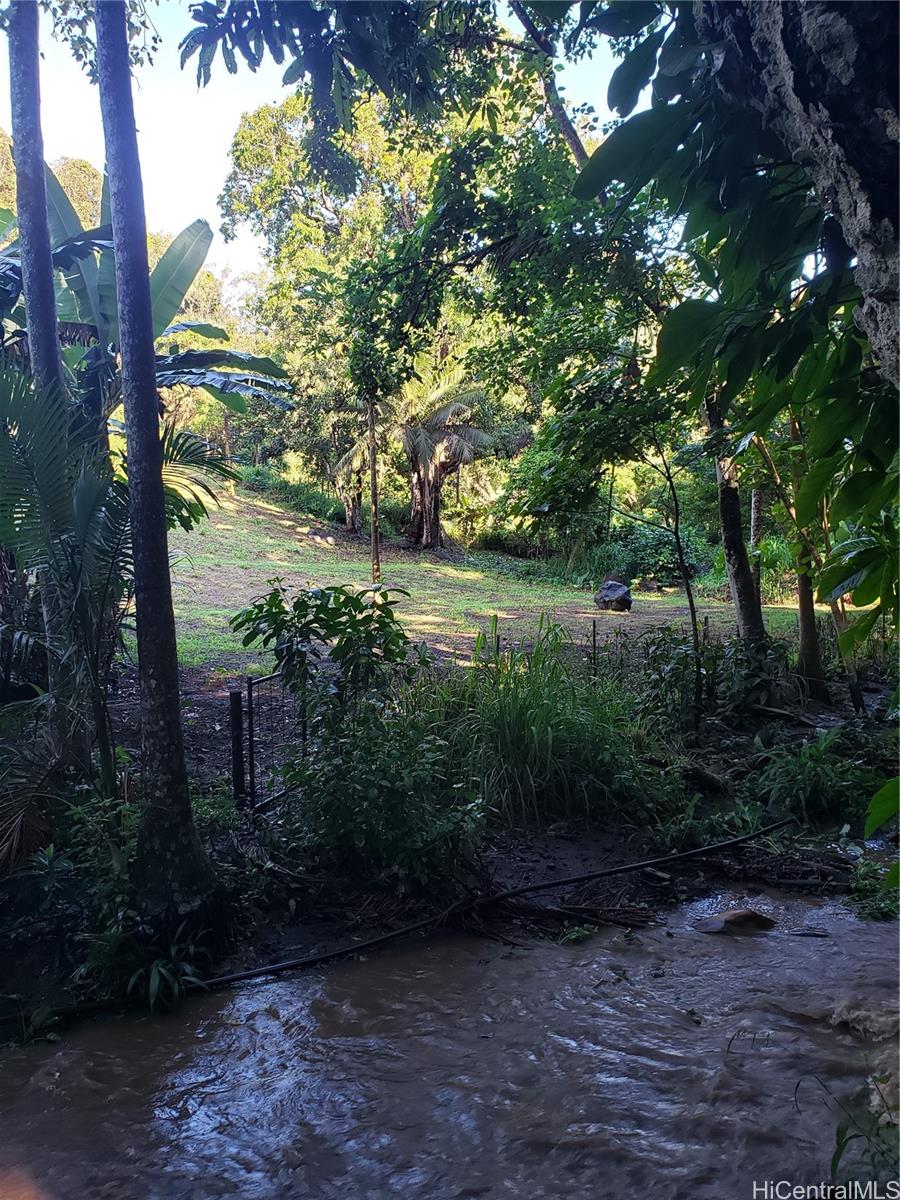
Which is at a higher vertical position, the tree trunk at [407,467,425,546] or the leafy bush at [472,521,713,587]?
the tree trunk at [407,467,425,546]

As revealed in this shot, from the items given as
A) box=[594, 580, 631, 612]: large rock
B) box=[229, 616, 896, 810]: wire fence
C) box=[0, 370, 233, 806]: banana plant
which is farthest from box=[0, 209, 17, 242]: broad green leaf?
box=[594, 580, 631, 612]: large rock

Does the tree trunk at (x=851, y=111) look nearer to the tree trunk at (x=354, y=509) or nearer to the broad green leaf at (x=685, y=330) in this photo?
the broad green leaf at (x=685, y=330)

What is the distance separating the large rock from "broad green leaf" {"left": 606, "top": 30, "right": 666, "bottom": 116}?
56.6 feet

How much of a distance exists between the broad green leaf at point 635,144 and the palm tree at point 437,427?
69.0 feet

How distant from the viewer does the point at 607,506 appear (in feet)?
29.1

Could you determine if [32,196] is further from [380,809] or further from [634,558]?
[634,558]

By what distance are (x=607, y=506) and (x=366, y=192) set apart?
45.5ft

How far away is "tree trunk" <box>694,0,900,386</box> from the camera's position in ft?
3.34

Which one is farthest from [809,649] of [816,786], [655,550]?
[655,550]

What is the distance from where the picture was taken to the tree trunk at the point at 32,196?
5410 mm

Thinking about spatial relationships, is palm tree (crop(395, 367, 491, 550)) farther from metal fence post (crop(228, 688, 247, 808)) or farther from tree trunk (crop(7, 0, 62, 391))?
metal fence post (crop(228, 688, 247, 808))

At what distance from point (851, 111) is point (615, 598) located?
17.6 m

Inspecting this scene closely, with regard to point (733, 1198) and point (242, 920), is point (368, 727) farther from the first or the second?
point (733, 1198)

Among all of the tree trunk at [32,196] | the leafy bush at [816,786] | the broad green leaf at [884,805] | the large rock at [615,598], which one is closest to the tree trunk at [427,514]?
the large rock at [615,598]
